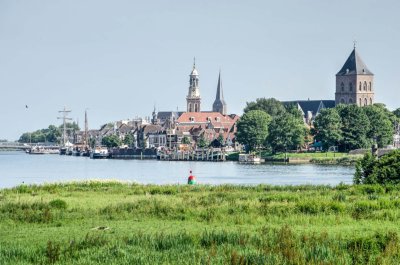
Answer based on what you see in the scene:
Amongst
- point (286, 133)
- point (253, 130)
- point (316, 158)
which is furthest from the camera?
point (253, 130)

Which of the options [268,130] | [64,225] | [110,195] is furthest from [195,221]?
[268,130]

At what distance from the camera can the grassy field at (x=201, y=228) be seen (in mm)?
20266

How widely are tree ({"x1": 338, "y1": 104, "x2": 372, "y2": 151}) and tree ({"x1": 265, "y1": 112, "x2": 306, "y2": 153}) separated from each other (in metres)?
8.12

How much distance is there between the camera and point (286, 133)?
156m

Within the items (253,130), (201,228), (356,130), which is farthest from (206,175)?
(201,228)

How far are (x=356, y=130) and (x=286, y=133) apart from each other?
41.7 ft

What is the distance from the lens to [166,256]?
66.5 feet

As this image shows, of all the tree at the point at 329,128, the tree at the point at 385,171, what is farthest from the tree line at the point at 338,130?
the tree at the point at 385,171

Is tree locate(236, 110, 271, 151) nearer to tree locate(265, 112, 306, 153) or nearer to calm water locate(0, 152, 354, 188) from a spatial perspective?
tree locate(265, 112, 306, 153)

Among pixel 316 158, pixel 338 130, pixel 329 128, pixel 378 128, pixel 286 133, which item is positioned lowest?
pixel 316 158

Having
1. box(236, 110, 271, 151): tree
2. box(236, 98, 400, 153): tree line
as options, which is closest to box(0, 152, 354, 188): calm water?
box(236, 98, 400, 153): tree line

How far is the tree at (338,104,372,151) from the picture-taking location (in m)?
151

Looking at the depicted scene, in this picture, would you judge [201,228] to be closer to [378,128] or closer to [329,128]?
A: [329,128]

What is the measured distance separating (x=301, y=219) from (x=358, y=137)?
12659 cm
